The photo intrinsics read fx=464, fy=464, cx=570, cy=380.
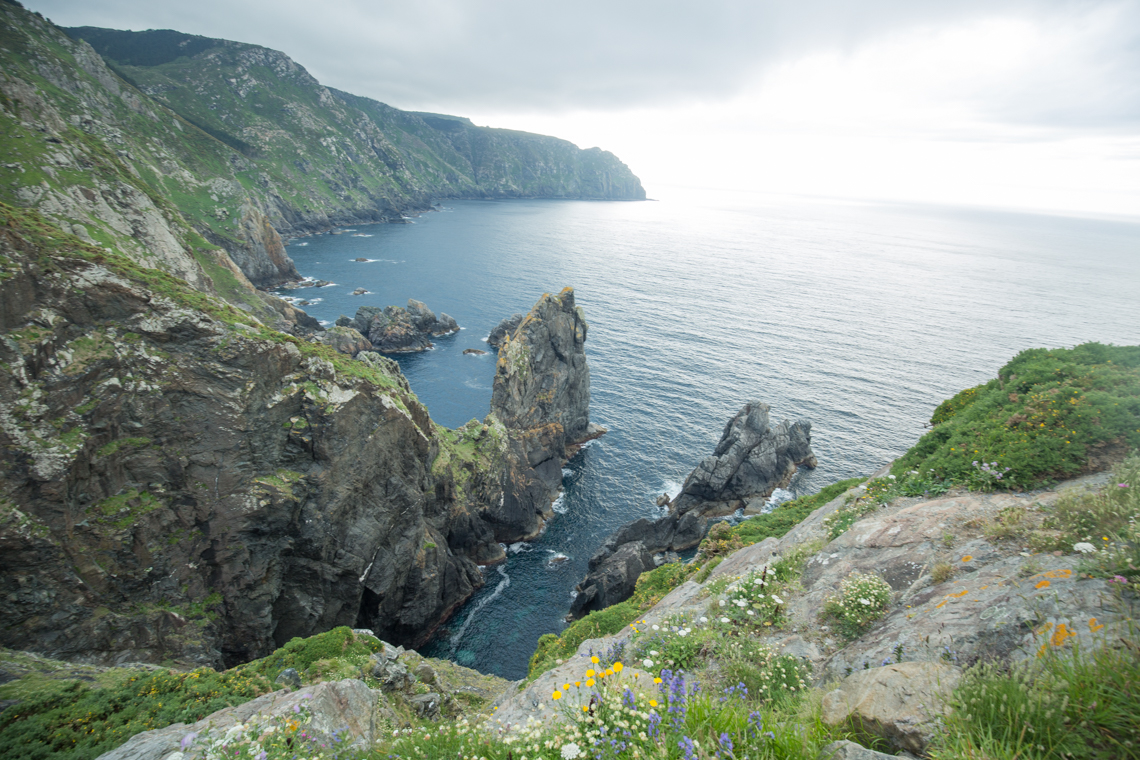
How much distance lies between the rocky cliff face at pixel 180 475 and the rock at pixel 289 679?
1239 cm

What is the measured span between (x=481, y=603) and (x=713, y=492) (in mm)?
29708

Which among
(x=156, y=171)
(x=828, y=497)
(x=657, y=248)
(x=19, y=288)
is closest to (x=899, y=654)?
(x=828, y=497)

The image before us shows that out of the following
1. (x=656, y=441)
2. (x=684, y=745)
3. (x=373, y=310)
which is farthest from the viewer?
(x=373, y=310)

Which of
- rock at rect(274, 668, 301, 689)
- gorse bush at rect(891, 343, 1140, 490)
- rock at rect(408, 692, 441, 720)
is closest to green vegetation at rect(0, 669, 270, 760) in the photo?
rock at rect(274, 668, 301, 689)

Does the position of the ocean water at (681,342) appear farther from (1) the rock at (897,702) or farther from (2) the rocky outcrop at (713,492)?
(1) the rock at (897,702)

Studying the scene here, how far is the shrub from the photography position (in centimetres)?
1055

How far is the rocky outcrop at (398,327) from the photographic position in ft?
303

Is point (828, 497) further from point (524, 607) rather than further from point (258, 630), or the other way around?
point (258, 630)

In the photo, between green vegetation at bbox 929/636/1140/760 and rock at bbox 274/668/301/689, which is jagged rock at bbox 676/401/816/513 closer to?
rock at bbox 274/668/301/689

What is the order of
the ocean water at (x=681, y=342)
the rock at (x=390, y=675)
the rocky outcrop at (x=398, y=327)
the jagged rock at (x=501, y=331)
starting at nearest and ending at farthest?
the rock at (x=390, y=675), the ocean water at (x=681, y=342), the rocky outcrop at (x=398, y=327), the jagged rock at (x=501, y=331)

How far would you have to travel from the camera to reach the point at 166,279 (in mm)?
30438

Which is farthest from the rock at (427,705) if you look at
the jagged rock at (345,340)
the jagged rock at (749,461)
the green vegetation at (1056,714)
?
the jagged rock at (345,340)

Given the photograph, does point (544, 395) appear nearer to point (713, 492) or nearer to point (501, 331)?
point (713, 492)

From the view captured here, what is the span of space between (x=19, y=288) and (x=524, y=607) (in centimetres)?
4097
